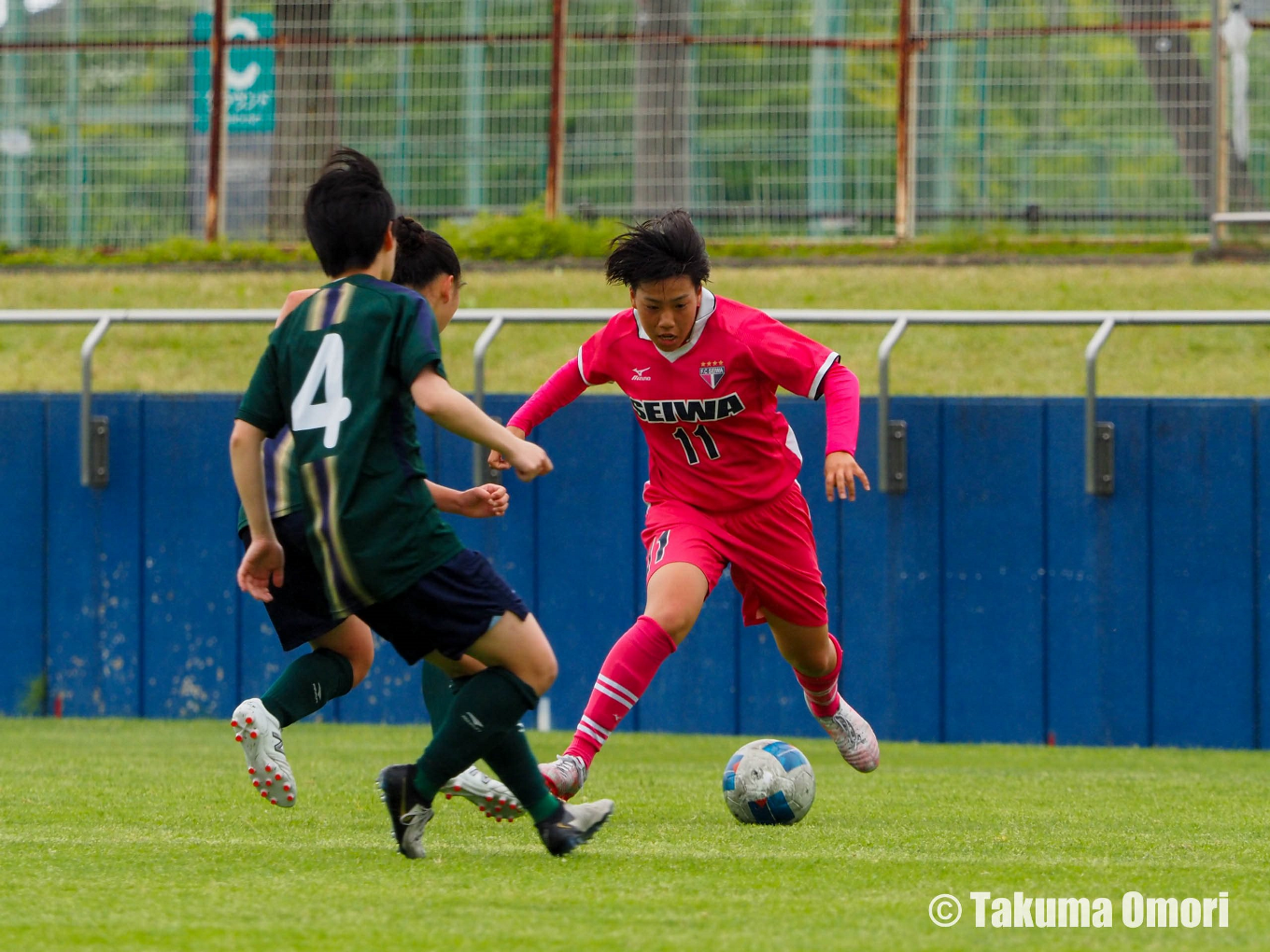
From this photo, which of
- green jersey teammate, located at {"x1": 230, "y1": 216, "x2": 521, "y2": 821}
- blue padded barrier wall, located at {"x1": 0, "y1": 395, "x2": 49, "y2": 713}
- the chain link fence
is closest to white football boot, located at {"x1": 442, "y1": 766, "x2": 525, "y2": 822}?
green jersey teammate, located at {"x1": 230, "y1": 216, "x2": 521, "y2": 821}

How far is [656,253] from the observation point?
5199 mm

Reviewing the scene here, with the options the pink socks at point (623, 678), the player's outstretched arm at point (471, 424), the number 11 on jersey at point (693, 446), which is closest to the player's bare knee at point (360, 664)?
the pink socks at point (623, 678)

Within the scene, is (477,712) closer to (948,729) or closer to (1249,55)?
(948,729)

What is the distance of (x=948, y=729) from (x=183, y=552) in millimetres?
4052

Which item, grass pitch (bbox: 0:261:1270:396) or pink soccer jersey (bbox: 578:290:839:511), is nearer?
pink soccer jersey (bbox: 578:290:839:511)

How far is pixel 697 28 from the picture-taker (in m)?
12.7

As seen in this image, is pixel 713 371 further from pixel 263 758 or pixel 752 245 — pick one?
pixel 752 245

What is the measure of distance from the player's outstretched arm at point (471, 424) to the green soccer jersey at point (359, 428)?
6 cm

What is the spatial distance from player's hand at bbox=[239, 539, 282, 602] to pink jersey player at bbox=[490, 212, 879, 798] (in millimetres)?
1428

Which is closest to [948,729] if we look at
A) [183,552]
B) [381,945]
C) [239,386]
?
[183,552]

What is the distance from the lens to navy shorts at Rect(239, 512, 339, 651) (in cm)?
430

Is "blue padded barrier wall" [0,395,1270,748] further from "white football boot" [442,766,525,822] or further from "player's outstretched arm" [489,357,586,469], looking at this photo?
"white football boot" [442,766,525,822]

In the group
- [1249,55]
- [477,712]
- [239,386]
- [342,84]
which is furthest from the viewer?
[342,84]

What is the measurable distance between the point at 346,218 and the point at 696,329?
179cm
